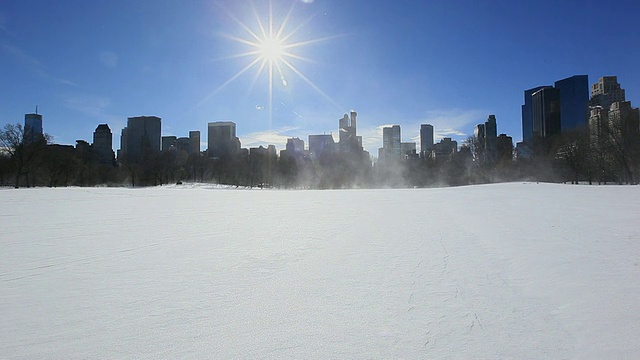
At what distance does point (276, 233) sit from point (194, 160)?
7541 cm

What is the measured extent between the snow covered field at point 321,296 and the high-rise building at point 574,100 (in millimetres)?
159443

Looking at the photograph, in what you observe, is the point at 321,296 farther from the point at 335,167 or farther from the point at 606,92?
the point at 606,92

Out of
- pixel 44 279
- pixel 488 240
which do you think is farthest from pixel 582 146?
pixel 44 279

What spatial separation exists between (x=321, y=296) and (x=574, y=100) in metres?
170

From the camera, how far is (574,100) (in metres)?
132

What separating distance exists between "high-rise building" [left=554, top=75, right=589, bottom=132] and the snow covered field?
159443mm

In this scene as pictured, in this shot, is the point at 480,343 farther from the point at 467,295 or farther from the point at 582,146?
the point at 582,146

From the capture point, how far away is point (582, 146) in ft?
151

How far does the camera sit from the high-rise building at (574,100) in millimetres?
130500

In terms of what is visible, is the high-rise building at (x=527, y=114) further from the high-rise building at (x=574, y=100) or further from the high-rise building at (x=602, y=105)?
the high-rise building at (x=602, y=105)

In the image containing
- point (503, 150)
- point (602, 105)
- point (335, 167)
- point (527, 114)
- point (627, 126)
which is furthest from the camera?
point (527, 114)


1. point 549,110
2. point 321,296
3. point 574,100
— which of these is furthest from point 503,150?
point 574,100

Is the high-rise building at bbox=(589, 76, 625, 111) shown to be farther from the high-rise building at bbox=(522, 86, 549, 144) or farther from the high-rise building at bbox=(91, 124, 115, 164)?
the high-rise building at bbox=(91, 124, 115, 164)

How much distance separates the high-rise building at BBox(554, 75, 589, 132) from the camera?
130 metres
